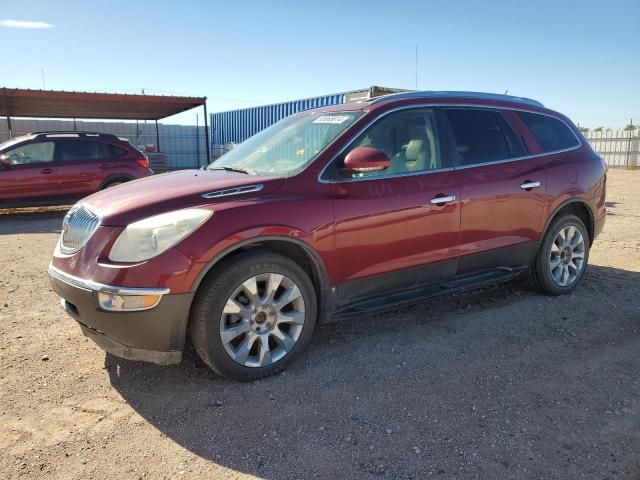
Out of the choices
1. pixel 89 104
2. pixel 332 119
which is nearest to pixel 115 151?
pixel 332 119

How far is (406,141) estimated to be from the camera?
404 centimetres

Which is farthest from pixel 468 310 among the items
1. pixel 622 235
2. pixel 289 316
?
pixel 622 235

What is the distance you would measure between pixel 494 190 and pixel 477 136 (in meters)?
0.49

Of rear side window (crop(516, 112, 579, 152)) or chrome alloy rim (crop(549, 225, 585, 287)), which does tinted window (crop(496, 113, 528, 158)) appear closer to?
rear side window (crop(516, 112, 579, 152))

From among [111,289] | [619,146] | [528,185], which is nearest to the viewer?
[111,289]

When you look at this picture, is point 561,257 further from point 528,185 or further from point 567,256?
point 528,185

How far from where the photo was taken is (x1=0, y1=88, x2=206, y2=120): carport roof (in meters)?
16.8

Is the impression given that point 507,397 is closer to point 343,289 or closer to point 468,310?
point 343,289

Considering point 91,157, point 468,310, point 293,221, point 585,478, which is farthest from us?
point 91,157

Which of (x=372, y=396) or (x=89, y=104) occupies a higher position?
(x=89, y=104)

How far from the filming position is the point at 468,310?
4.68 metres

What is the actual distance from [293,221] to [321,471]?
1.52m

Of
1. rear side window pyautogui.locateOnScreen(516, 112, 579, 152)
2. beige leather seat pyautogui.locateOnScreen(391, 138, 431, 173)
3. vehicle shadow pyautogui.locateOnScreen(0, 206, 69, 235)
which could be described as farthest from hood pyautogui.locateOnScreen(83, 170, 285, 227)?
vehicle shadow pyautogui.locateOnScreen(0, 206, 69, 235)

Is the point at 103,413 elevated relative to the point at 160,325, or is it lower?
lower
